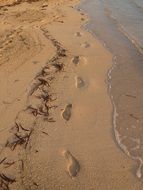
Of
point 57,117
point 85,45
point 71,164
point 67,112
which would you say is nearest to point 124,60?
point 85,45

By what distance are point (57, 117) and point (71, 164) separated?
3.07ft

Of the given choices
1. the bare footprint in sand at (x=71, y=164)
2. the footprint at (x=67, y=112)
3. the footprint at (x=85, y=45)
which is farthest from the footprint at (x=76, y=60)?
the bare footprint in sand at (x=71, y=164)

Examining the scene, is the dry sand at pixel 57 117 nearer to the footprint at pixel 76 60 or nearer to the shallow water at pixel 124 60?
the footprint at pixel 76 60

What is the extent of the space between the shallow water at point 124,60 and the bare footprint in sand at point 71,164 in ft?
2.01

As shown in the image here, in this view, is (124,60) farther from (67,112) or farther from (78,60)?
(67,112)

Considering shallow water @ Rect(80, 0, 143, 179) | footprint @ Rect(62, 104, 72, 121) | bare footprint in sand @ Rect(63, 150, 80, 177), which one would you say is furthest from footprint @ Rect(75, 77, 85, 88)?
bare footprint in sand @ Rect(63, 150, 80, 177)

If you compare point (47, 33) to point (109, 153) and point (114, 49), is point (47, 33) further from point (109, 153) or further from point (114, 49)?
point (109, 153)

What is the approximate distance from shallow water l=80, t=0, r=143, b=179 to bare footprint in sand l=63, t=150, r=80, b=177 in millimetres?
614

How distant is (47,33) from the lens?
8.05 meters

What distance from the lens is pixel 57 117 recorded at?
15.2ft

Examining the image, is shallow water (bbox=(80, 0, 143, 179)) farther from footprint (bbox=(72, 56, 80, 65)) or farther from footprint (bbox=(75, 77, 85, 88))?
footprint (bbox=(72, 56, 80, 65))

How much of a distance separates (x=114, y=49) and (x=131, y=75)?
1.45 m

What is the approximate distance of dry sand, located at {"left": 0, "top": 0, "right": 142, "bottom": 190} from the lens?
3.68m

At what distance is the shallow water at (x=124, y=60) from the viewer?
434 cm
